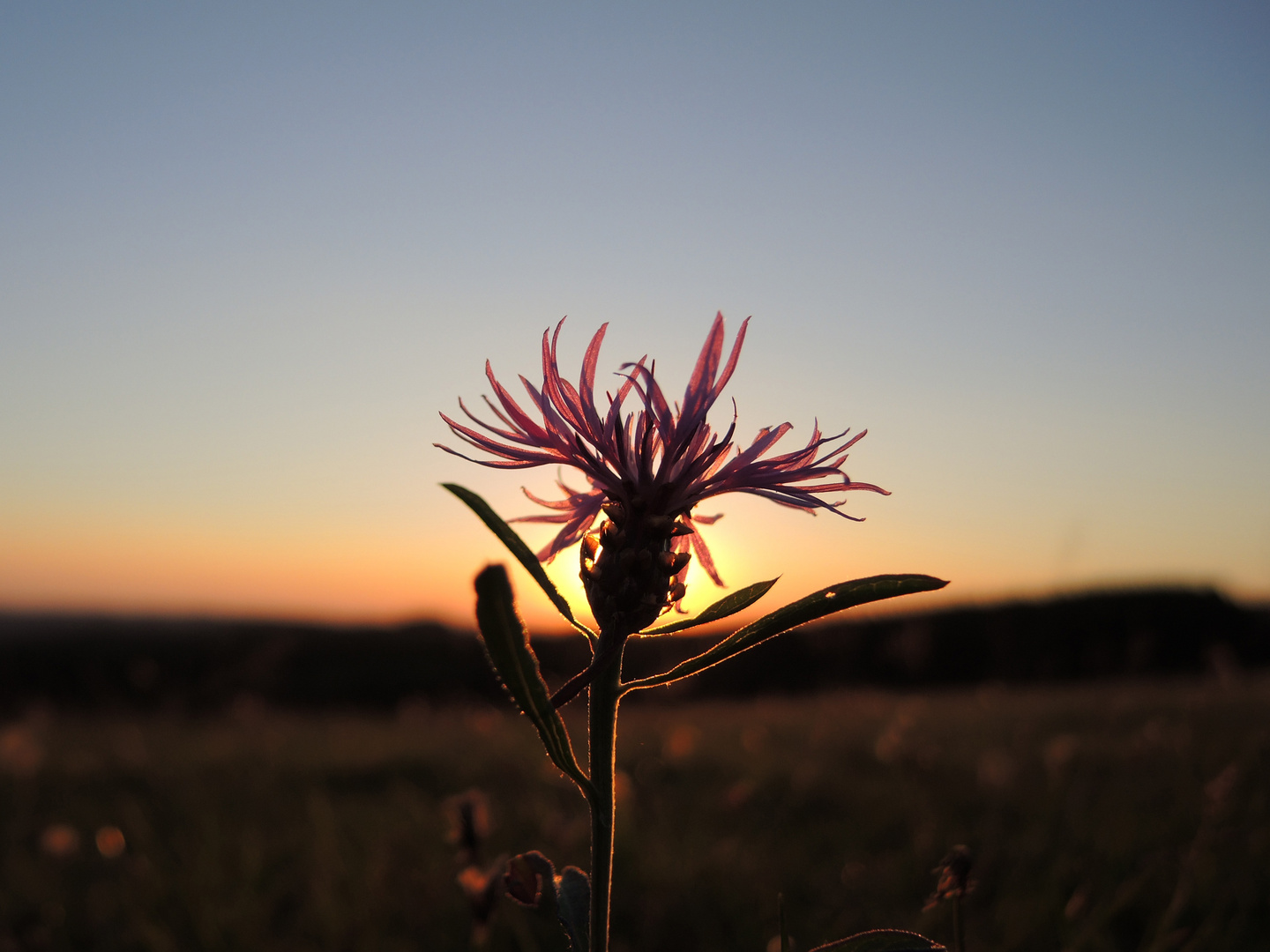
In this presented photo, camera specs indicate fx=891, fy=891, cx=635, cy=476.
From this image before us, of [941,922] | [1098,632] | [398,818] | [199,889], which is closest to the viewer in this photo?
[941,922]

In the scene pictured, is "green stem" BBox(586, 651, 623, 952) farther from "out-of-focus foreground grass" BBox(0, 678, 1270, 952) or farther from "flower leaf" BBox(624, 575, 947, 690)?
"out-of-focus foreground grass" BBox(0, 678, 1270, 952)

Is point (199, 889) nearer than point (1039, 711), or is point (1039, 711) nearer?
point (199, 889)

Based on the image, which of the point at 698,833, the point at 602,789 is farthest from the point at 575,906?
the point at 698,833

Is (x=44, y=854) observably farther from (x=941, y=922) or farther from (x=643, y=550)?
(x=643, y=550)

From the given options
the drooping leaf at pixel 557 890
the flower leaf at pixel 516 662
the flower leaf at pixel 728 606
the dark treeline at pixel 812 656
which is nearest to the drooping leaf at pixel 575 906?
the drooping leaf at pixel 557 890

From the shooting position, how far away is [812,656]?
13.9 m

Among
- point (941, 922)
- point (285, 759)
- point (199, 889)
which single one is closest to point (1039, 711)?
point (941, 922)

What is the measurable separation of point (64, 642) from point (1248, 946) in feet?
49.2

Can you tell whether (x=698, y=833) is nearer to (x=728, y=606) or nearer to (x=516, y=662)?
(x=728, y=606)

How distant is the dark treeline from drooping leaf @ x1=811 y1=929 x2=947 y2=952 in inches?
382

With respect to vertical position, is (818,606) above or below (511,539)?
below

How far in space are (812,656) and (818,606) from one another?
13465 millimetres

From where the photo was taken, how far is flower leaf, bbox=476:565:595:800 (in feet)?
2.75

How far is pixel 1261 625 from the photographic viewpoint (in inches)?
501
